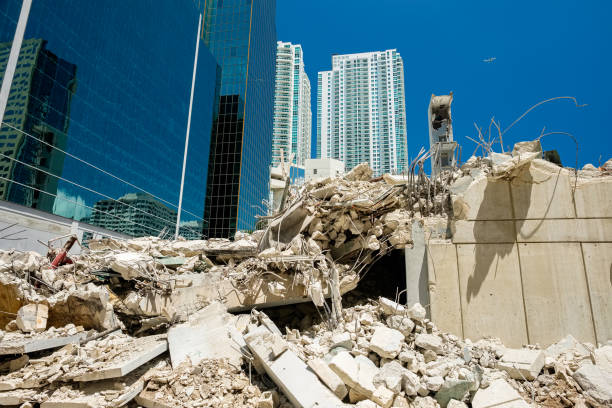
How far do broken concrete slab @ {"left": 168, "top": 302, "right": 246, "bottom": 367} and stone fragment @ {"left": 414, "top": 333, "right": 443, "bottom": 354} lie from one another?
248 cm

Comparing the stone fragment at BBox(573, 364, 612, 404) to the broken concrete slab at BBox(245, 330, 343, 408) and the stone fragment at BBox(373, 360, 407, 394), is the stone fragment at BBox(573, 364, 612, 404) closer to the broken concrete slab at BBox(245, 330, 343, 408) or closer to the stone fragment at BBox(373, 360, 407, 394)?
the stone fragment at BBox(373, 360, 407, 394)

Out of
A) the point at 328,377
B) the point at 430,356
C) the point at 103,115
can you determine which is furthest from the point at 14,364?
the point at 103,115

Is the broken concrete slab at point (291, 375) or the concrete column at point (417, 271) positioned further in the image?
the concrete column at point (417, 271)

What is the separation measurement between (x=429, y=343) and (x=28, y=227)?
18.6 meters

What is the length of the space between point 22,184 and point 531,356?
67.7ft

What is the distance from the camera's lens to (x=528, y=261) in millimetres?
5566

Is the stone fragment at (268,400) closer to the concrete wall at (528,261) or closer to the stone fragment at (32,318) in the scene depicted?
the concrete wall at (528,261)

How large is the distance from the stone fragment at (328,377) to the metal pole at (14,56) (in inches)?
768

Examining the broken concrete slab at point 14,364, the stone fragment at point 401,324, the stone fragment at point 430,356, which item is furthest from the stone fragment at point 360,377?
the broken concrete slab at point 14,364

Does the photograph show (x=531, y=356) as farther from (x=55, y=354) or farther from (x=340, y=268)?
(x=55, y=354)

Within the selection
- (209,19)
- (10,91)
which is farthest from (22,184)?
(209,19)

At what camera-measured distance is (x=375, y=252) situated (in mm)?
7078

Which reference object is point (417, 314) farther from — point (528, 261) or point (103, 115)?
point (103, 115)

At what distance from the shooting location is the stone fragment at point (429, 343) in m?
4.61
